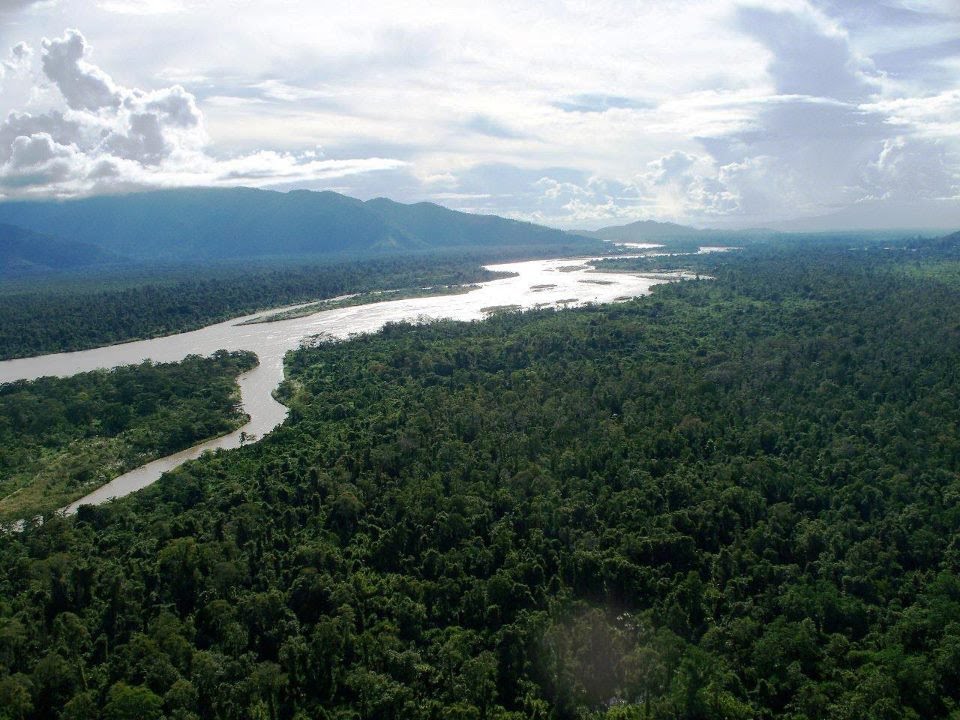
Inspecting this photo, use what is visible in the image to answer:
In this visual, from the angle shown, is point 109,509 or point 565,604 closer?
point 565,604

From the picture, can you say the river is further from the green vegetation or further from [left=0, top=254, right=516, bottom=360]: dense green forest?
[left=0, top=254, right=516, bottom=360]: dense green forest

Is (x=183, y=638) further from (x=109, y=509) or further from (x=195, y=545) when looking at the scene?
(x=109, y=509)

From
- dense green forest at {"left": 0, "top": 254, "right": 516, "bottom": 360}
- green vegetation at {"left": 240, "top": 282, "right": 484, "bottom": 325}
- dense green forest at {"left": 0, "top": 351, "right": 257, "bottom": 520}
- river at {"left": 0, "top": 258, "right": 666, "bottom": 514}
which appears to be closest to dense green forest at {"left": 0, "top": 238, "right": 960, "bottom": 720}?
river at {"left": 0, "top": 258, "right": 666, "bottom": 514}

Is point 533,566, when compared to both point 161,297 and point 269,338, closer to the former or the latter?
point 269,338

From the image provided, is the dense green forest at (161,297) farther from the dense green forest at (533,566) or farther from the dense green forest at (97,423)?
the dense green forest at (533,566)

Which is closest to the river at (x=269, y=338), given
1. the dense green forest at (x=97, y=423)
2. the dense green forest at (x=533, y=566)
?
the dense green forest at (x=97, y=423)

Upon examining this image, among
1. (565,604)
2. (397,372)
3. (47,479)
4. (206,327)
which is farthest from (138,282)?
(565,604)
